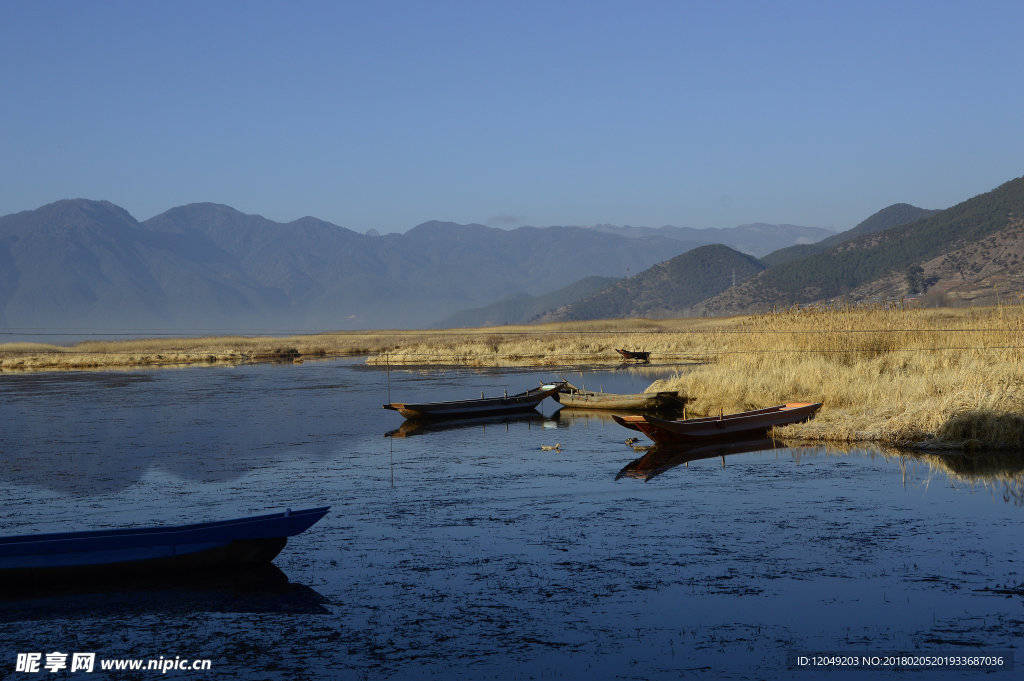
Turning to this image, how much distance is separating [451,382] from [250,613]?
37.7m

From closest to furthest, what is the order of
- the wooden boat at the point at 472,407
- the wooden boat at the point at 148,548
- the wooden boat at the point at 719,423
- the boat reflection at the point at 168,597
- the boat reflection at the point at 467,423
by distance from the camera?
the boat reflection at the point at 168,597 → the wooden boat at the point at 148,548 → the wooden boat at the point at 719,423 → the boat reflection at the point at 467,423 → the wooden boat at the point at 472,407

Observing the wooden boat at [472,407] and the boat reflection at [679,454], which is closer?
the boat reflection at [679,454]

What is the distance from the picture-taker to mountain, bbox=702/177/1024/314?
11981cm

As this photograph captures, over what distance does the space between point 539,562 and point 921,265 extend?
138 m

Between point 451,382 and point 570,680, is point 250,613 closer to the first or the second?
point 570,680

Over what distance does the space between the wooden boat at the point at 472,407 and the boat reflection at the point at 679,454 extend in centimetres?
925

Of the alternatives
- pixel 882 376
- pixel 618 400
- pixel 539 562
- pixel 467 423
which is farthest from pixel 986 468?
pixel 467 423

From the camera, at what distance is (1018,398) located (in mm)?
23328

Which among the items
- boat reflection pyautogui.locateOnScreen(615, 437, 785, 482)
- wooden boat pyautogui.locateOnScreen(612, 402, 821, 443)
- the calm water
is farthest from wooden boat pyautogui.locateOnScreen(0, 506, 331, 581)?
wooden boat pyautogui.locateOnScreen(612, 402, 821, 443)

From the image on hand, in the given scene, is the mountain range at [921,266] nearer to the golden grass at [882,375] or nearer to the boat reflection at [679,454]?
the golden grass at [882,375]

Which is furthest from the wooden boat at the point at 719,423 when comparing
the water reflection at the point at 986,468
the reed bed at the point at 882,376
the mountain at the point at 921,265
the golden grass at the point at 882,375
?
the mountain at the point at 921,265

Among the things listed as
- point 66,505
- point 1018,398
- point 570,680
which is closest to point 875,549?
point 570,680

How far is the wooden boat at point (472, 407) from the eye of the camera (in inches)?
1262

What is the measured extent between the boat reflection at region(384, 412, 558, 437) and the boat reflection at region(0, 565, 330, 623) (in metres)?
15.9
